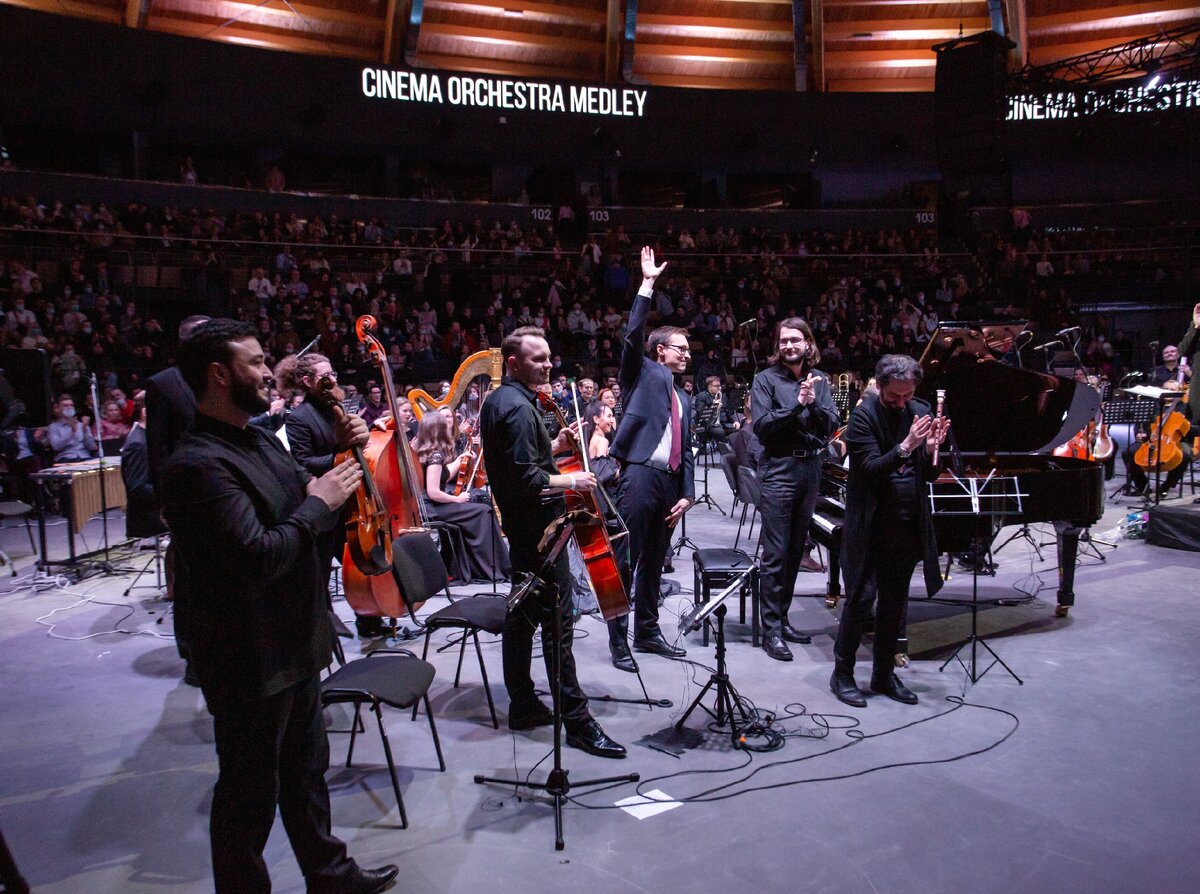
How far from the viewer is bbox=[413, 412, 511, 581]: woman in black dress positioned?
7.15m

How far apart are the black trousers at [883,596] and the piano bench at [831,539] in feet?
4.54

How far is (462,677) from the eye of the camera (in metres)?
5.20

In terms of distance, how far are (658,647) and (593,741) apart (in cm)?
151

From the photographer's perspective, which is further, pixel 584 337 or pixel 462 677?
pixel 584 337

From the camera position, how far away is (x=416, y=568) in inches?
179

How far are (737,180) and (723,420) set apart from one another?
43.4ft

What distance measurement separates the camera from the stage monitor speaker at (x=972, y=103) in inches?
635

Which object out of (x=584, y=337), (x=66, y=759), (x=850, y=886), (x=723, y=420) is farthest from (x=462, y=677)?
(x=584, y=337)

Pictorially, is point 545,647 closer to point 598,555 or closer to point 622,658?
point 598,555

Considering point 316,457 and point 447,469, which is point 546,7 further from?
point 316,457

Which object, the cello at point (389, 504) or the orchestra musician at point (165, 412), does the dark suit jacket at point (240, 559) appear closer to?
the orchestra musician at point (165, 412)

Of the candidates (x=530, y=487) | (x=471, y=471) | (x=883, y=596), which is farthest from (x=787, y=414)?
(x=471, y=471)

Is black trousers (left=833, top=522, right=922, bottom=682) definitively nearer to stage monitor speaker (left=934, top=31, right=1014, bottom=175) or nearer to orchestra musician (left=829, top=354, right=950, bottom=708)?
orchestra musician (left=829, top=354, right=950, bottom=708)

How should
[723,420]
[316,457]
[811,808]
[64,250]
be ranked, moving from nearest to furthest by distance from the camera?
[811,808] < [316,457] < [723,420] < [64,250]
